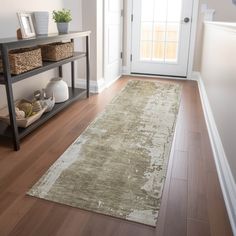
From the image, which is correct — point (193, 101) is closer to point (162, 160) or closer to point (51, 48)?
point (162, 160)

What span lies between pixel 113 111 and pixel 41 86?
832mm

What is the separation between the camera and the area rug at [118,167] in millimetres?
1374

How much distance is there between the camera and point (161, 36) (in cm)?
414

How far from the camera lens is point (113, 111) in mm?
2719

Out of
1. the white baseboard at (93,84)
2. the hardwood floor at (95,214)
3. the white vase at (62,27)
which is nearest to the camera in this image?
the hardwood floor at (95,214)

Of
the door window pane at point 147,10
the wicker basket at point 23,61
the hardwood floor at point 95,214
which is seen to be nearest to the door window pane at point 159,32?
the door window pane at point 147,10

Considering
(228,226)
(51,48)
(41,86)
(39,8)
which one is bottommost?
(228,226)

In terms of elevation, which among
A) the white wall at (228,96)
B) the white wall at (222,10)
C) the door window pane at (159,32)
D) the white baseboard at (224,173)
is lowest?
the white baseboard at (224,173)

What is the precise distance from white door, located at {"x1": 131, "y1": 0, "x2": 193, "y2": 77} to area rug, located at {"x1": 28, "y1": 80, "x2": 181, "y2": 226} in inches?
66.9

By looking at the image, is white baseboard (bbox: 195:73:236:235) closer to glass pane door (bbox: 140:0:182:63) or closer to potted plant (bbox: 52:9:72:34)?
potted plant (bbox: 52:9:72:34)

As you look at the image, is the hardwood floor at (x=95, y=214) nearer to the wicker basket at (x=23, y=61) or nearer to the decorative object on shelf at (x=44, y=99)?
the decorative object on shelf at (x=44, y=99)

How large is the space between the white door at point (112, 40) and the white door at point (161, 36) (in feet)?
0.94

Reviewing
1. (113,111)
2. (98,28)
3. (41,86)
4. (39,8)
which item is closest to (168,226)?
(113,111)

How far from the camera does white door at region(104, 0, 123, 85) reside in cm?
347
